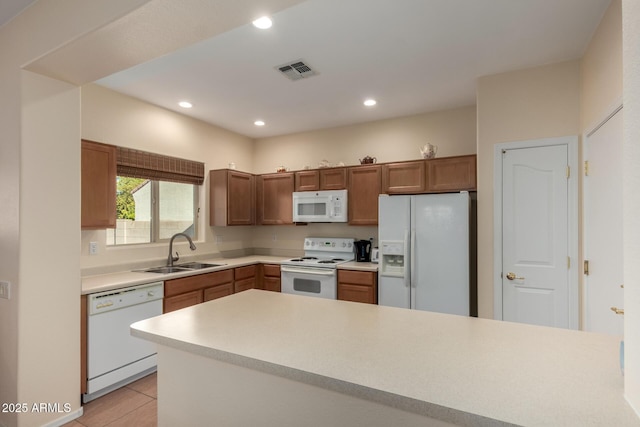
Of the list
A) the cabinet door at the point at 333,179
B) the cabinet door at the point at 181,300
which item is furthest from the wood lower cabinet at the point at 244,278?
the cabinet door at the point at 333,179

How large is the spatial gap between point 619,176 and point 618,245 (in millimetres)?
401

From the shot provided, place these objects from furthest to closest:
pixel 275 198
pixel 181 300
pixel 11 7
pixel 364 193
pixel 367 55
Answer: pixel 275 198
pixel 364 193
pixel 181 300
pixel 367 55
pixel 11 7

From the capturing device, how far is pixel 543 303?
2.71 meters

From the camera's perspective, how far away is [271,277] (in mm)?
4211

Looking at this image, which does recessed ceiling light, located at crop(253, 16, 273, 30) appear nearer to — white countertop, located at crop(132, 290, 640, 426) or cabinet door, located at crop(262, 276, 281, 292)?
white countertop, located at crop(132, 290, 640, 426)

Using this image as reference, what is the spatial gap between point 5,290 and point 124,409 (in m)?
1.17

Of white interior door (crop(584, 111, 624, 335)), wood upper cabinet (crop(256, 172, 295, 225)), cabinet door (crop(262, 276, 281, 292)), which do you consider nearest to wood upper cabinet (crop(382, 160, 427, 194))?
wood upper cabinet (crop(256, 172, 295, 225))

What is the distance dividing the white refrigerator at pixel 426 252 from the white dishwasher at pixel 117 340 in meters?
2.28

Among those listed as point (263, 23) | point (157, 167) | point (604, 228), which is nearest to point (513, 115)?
point (604, 228)

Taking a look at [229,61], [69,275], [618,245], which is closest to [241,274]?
[69,275]

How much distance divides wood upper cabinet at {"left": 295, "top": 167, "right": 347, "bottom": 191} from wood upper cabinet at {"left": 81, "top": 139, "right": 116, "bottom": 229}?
220 centimetres

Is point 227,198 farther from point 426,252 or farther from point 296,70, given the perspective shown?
point 426,252

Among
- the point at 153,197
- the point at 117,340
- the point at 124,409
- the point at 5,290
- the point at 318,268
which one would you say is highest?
the point at 153,197

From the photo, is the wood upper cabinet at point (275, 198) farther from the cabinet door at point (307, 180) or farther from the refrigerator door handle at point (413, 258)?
the refrigerator door handle at point (413, 258)
